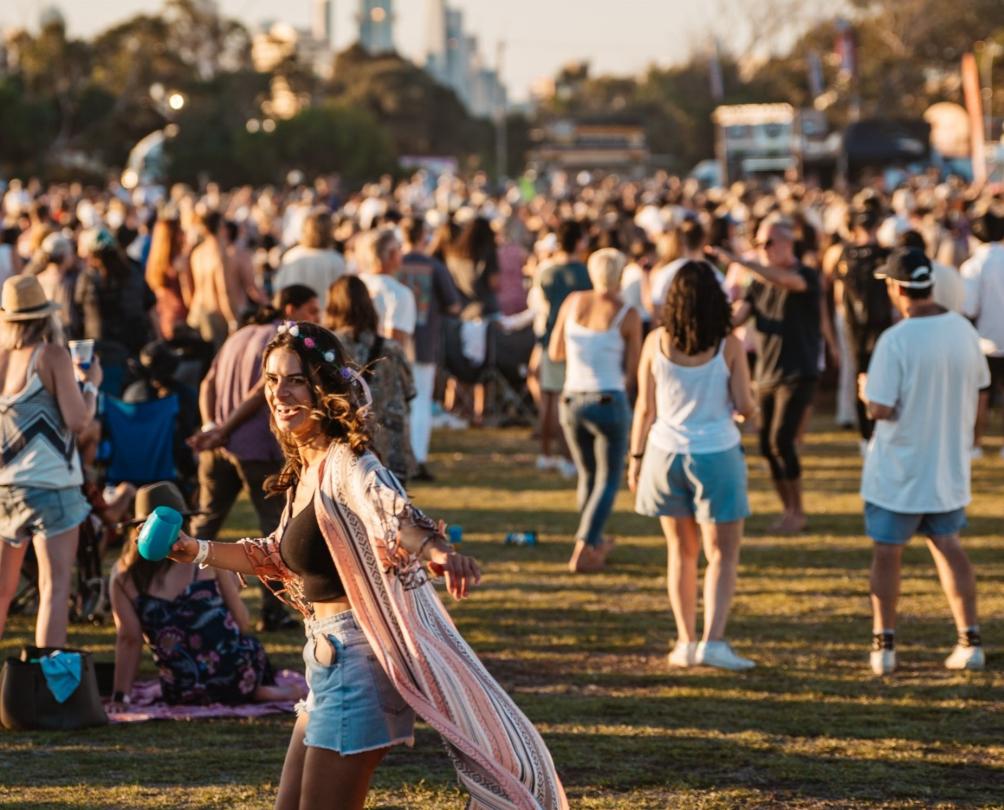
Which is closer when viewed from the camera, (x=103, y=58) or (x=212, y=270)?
(x=212, y=270)

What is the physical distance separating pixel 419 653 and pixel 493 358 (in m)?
11.9

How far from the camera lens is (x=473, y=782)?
4660mm

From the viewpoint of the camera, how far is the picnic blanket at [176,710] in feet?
25.3

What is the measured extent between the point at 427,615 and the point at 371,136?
65245 mm

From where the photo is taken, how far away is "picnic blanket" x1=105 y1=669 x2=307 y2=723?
7703 mm

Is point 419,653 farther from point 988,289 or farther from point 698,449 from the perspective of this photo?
point 988,289

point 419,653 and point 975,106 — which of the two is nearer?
point 419,653

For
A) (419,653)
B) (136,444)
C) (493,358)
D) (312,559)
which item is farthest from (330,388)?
(493,358)

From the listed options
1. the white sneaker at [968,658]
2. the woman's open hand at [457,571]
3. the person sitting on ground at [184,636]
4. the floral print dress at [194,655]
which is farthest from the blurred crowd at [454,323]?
the woman's open hand at [457,571]

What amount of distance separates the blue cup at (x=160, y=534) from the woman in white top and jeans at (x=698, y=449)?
13.1ft

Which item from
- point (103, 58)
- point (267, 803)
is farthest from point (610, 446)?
point (103, 58)

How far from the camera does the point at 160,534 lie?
468 centimetres

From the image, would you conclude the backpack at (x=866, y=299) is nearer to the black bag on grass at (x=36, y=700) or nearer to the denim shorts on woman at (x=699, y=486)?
the denim shorts on woman at (x=699, y=486)

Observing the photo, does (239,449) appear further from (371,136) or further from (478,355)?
(371,136)
